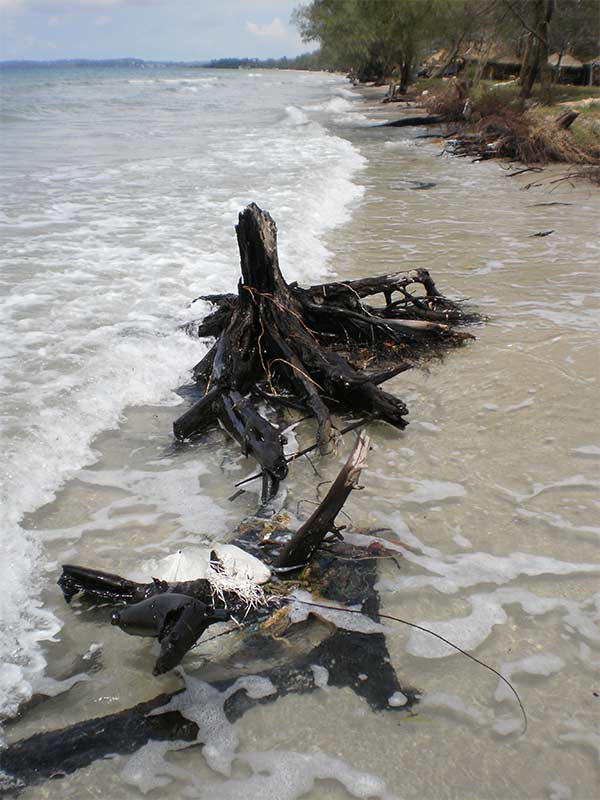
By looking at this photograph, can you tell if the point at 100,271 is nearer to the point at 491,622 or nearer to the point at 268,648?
the point at 268,648

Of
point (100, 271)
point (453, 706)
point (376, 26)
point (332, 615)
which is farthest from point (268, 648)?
point (376, 26)

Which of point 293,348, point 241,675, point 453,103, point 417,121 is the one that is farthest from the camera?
point 417,121

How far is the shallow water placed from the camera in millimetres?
2148

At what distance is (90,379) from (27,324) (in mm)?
1549

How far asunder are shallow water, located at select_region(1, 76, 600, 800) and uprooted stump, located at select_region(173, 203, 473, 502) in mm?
201

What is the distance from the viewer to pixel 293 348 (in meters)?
4.64

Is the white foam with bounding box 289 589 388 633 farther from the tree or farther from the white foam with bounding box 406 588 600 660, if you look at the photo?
the tree

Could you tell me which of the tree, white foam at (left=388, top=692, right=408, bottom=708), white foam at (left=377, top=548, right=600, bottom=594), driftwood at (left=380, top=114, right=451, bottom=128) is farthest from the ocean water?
the tree

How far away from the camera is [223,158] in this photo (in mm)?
17266

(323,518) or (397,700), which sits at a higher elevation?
(323,518)

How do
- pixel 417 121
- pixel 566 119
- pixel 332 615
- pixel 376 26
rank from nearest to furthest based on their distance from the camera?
1. pixel 332 615
2. pixel 566 119
3. pixel 417 121
4. pixel 376 26

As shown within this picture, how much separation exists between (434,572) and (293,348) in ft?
6.93

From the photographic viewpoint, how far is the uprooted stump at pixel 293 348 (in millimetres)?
4129

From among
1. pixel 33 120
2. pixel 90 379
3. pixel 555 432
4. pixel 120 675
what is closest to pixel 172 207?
pixel 90 379
